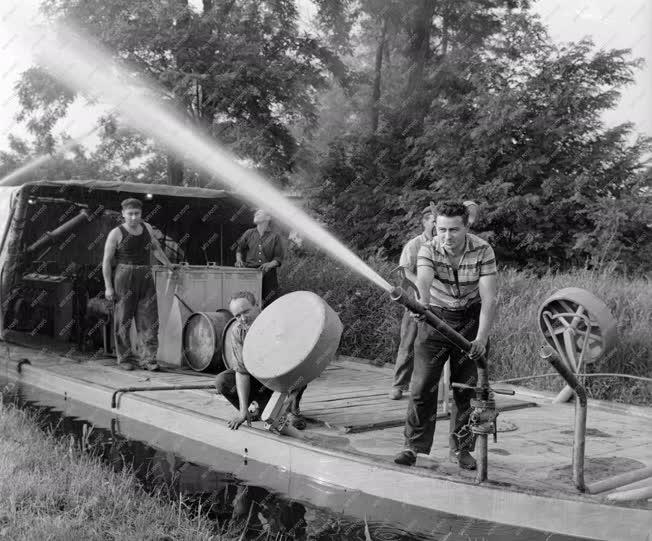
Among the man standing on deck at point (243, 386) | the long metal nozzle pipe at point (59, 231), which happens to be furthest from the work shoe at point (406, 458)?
the long metal nozzle pipe at point (59, 231)

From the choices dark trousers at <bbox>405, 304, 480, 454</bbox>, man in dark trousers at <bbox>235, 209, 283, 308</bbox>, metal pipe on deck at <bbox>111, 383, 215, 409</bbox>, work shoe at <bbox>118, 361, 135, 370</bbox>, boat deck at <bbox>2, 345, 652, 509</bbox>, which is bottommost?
work shoe at <bbox>118, 361, 135, 370</bbox>

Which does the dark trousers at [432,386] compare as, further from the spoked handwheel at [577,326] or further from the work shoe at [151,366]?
the work shoe at [151,366]

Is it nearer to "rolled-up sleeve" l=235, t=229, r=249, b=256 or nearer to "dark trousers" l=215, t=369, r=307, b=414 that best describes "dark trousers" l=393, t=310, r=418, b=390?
"dark trousers" l=215, t=369, r=307, b=414

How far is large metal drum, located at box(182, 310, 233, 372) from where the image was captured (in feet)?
28.1

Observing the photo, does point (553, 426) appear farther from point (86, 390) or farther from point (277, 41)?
point (277, 41)

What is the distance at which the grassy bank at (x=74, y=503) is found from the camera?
4.51 m

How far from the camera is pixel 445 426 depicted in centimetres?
632

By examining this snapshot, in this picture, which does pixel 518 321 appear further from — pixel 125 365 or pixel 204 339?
pixel 125 365

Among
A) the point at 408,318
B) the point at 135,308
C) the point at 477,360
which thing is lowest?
the point at 135,308

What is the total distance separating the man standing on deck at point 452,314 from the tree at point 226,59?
13086 millimetres

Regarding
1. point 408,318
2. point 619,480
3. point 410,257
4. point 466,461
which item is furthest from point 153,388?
point 619,480

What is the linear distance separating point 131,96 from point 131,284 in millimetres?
10736

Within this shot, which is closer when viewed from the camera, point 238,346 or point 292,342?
point 292,342

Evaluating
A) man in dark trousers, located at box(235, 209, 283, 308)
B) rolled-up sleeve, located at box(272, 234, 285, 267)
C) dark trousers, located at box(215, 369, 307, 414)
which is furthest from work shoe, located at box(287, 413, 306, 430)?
rolled-up sleeve, located at box(272, 234, 285, 267)
